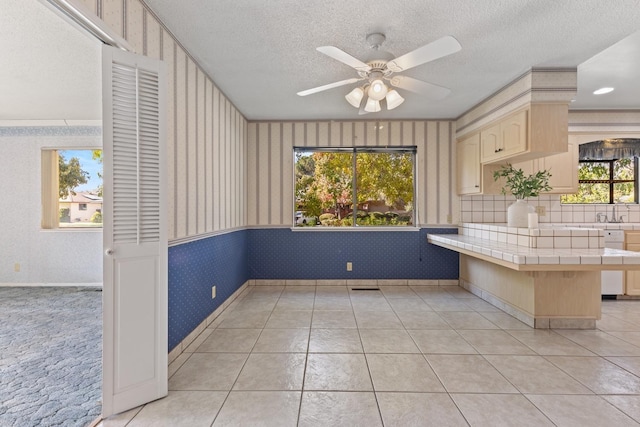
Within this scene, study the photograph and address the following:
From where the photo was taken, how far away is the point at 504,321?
3.16 meters

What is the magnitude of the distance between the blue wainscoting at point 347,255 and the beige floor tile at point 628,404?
2.73 m

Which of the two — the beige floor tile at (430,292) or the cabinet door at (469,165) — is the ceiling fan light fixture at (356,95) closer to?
the cabinet door at (469,165)

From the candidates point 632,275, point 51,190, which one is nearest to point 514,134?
point 632,275

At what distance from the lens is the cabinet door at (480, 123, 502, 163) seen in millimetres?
3604

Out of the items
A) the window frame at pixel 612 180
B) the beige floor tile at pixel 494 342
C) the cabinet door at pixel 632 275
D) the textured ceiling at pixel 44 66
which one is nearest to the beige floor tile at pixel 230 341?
the beige floor tile at pixel 494 342

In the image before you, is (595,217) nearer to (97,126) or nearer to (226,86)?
(226,86)

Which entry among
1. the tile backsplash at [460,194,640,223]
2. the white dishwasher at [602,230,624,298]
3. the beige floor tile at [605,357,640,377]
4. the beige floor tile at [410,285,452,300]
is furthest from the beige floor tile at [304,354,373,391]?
the white dishwasher at [602,230,624,298]

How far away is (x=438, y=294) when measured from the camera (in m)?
4.16

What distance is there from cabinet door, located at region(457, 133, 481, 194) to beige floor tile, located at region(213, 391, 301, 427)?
342cm

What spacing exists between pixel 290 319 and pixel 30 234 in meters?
4.38

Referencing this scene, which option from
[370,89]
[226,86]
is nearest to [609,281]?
[370,89]

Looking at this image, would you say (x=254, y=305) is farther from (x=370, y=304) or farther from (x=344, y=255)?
(x=344, y=255)

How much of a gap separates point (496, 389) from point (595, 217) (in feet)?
12.5

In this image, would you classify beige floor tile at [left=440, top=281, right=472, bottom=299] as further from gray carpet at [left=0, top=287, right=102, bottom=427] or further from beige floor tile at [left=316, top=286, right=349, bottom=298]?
gray carpet at [left=0, top=287, right=102, bottom=427]
